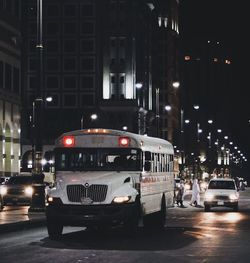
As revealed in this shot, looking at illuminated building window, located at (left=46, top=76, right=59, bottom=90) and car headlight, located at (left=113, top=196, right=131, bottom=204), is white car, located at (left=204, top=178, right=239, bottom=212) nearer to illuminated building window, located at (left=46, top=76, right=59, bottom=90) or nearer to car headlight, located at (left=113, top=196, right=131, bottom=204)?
car headlight, located at (left=113, top=196, right=131, bottom=204)

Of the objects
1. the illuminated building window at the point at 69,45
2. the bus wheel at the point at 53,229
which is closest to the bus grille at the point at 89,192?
the bus wheel at the point at 53,229

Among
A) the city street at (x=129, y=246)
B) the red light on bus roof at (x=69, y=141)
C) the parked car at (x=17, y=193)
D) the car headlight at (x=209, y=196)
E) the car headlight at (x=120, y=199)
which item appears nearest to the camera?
the city street at (x=129, y=246)

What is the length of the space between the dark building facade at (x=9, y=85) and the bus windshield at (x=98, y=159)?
5468 centimetres

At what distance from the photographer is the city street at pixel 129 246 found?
16156mm

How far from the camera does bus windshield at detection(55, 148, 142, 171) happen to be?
22594 mm

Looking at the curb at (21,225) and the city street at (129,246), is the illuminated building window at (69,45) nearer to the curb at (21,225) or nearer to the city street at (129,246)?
the curb at (21,225)

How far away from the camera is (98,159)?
22.7 meters

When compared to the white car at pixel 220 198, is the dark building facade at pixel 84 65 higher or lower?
higher

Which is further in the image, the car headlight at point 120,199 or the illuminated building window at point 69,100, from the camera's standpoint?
the illuminated building window at point 69,100

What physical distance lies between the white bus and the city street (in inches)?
22.1

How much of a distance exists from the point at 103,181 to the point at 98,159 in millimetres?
1560

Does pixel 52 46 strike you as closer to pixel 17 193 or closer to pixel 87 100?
pixel 87 100

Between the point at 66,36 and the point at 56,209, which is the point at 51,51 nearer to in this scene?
the point at 66,36

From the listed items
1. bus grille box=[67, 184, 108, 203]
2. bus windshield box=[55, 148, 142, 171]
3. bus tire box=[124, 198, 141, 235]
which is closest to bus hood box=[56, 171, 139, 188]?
bus grille box=[67, 184, 108, 203]
